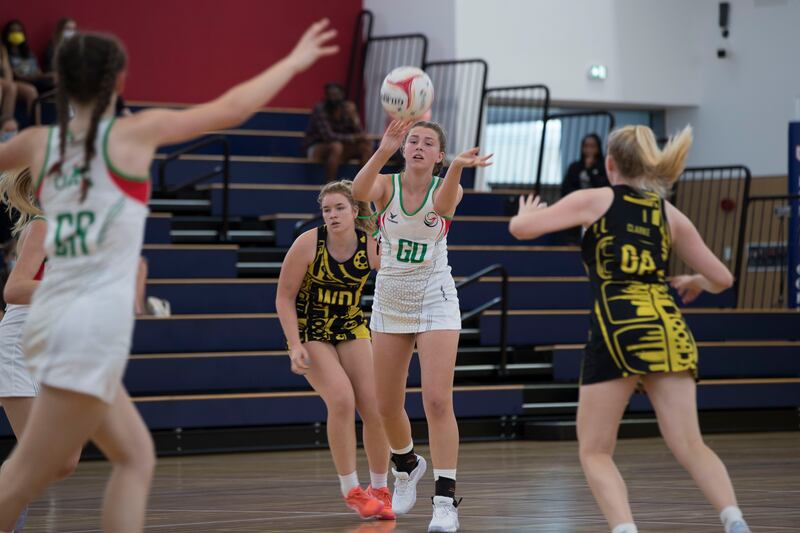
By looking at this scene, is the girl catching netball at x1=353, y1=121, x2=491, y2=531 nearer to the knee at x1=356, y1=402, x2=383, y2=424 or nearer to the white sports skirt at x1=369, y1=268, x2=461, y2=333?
the white sports skirt at x1=369, y1=268, x2=461, y2=333

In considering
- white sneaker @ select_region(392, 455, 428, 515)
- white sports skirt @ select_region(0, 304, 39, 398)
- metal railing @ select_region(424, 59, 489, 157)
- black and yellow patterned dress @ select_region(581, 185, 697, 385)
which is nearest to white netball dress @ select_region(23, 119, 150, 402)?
white sports skirt @ select_region(0, 304, 39, 398)

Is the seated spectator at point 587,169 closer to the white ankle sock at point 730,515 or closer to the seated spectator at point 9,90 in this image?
the seated spectator at point 9,90

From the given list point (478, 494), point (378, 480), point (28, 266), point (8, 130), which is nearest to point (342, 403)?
point (378, 480)

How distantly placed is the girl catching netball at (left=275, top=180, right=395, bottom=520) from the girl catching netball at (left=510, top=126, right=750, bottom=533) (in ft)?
6.07

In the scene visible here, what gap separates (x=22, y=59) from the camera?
12680 mm

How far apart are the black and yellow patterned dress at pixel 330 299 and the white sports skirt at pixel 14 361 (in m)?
1.50

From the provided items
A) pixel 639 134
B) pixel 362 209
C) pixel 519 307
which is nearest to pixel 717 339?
pixel 519 307

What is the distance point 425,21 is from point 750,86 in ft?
13.4

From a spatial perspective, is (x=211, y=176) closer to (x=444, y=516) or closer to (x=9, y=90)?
(x=9, y=90)

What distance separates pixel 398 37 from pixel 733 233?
4397 mm

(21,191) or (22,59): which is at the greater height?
(22,59)

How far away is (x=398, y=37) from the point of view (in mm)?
14461

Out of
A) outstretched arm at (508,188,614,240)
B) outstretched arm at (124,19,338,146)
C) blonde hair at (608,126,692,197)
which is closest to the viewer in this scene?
outstretched arm at (124,19,338,146)

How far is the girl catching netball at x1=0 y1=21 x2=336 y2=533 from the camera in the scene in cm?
339
